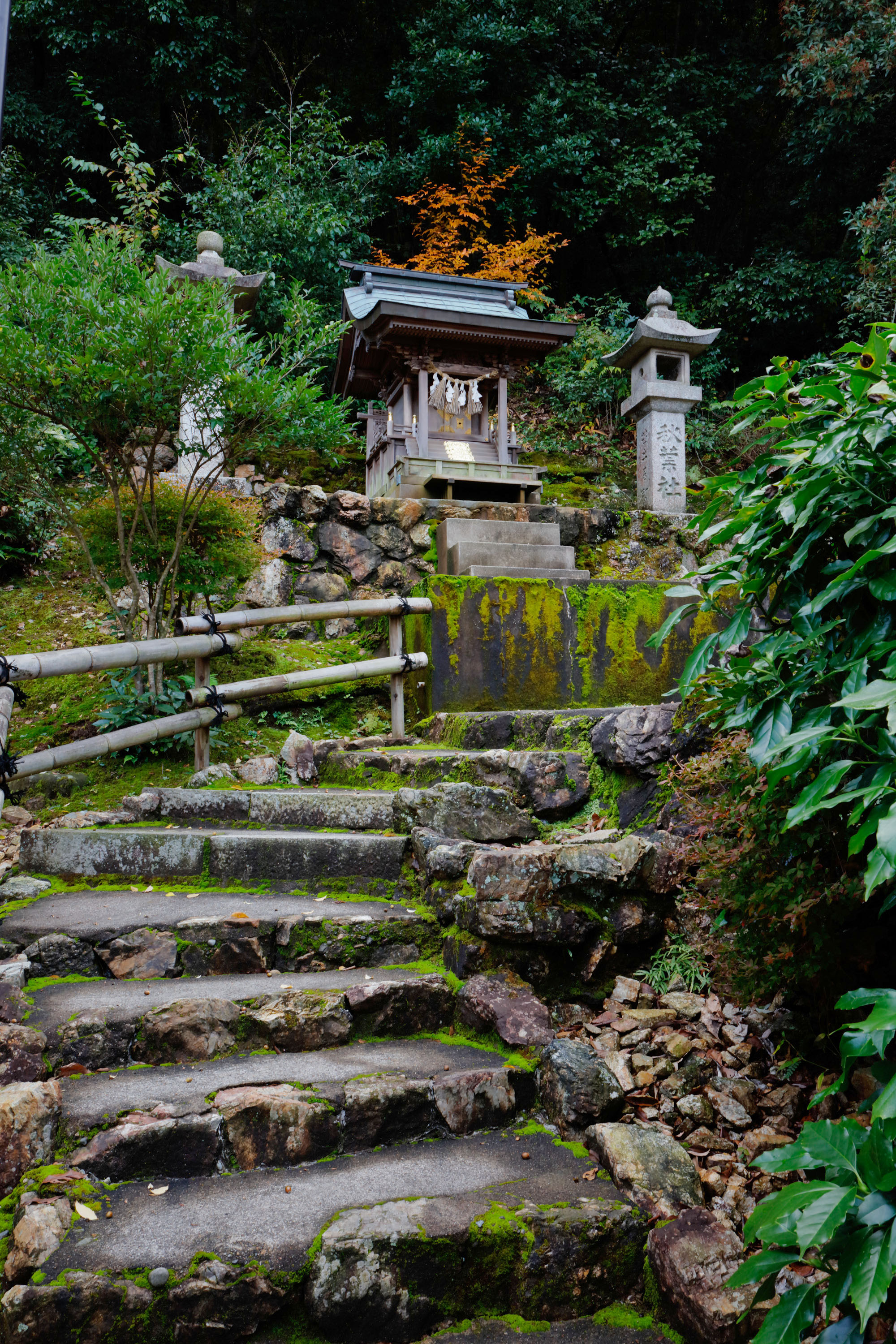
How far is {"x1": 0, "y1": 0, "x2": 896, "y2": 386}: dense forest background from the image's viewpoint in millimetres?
13219

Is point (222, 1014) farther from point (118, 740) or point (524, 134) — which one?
point (524, 134)

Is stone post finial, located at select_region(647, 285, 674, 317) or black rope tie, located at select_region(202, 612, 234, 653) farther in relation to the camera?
stone post finial, located at select_region(647, 285, 674, 317)

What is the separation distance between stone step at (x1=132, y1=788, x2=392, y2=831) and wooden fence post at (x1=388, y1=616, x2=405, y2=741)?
1.18 meters

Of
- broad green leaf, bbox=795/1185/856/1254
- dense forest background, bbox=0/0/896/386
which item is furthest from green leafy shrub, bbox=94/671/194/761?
dense forest background, bbox=0/0/896/386

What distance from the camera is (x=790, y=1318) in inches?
46.0

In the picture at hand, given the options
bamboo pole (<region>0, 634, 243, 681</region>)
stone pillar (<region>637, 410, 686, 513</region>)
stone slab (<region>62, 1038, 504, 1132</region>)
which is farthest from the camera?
stone pillar (<region>637, 410, 686, 513</region>)

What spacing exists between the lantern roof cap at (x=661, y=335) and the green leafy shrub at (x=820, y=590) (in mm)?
8986

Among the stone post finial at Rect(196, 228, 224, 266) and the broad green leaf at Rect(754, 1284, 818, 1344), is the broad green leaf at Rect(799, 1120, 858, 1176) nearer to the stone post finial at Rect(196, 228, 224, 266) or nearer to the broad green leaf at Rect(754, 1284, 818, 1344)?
the broad green leaf at Rect(754, 1284, 818, 1344)

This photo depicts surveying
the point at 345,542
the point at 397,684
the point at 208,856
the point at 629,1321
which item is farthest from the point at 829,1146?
the point at 345,542

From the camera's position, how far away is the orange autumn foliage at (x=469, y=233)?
14.9m

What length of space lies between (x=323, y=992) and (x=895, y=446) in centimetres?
220

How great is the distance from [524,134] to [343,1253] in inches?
721

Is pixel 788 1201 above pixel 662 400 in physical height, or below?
below

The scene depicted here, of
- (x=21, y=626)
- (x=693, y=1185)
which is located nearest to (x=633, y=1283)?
(x=693, y=1185)
